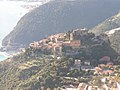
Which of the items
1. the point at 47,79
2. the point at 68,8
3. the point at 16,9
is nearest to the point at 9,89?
the point at 47,79

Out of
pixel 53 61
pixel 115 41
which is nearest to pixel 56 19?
pixel 115 41

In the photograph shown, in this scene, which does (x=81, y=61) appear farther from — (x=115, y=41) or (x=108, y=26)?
(x=108, y=26)

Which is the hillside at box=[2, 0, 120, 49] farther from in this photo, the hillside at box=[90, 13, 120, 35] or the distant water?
the hillside at box=[90, 13, 120, 35]

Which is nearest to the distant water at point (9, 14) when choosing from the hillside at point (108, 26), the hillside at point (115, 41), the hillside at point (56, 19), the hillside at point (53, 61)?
the hillside at point (56, 19)

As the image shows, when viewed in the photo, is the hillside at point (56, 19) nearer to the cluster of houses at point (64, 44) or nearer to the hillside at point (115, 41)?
the hillside at point (115, 41)

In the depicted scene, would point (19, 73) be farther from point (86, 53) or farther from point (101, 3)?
point (101, 3)

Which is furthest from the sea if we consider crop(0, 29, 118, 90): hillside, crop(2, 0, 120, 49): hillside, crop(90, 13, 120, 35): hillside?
crop(0, 29, 118, 90): hillside
